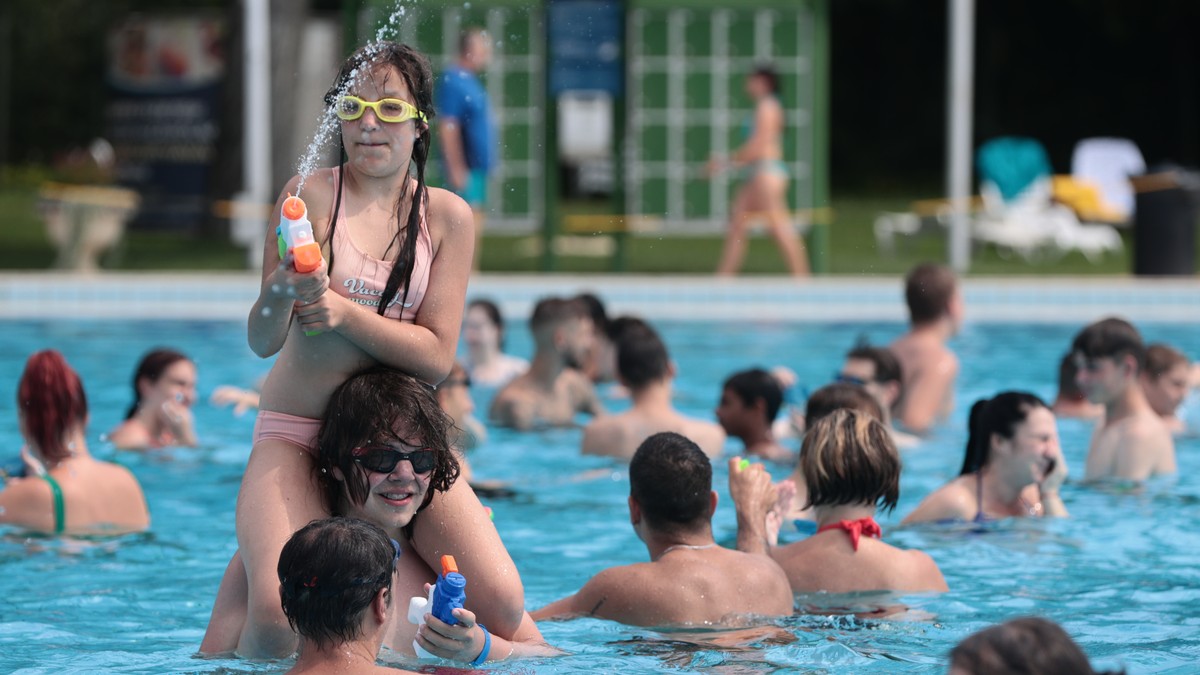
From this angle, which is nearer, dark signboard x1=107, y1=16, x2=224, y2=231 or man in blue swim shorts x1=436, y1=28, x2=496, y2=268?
man in blue swim shorts x1=436, y1=28, x2=496, y2=268

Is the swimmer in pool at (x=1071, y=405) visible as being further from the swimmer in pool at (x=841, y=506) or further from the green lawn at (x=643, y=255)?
the green lawn at (x=643, y=255)

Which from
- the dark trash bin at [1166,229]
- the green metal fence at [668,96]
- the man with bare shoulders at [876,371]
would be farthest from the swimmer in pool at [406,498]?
the green metal fence at [668,96]

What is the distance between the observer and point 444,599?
3791 mm

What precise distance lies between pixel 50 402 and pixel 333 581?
2.61 meters

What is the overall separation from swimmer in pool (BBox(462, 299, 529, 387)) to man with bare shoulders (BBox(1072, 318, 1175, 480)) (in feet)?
11.1

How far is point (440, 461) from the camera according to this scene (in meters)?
4.11

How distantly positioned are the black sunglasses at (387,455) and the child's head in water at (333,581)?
0.39 metres

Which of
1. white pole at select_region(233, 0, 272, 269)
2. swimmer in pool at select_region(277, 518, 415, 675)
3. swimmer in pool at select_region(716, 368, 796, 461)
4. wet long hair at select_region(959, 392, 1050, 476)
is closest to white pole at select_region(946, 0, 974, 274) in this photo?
white pole at select_region(233, 0, 272, 269)

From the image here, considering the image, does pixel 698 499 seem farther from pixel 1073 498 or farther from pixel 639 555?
pixel 1073 498

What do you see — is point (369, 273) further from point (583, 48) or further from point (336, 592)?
point (583, 48)

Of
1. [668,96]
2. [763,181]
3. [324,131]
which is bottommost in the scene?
[324,131]

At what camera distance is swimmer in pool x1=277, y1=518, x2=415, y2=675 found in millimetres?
3561

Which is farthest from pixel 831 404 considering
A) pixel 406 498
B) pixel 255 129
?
pixel 255 129

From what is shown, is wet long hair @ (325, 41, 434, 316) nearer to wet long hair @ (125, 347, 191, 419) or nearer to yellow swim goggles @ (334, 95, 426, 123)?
yellow swim goggles @ (334, 95, 426, 123)
